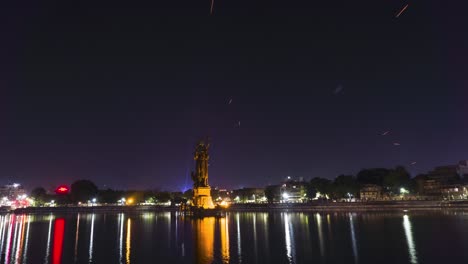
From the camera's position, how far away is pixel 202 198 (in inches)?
3108

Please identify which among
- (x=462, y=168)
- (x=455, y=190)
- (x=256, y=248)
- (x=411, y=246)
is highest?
(x=462, y=168)

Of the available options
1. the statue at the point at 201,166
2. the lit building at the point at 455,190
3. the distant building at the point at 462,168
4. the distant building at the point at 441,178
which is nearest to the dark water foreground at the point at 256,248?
the statue at the point at 201,166

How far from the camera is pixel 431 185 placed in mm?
138375

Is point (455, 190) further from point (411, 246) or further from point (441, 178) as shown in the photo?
point (411, 246)

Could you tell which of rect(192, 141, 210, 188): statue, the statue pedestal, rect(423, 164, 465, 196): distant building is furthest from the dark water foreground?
rect(423, 164, 465, 196): distant building

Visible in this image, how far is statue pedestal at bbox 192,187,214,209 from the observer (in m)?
77.7

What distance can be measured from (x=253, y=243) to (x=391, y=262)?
42.9 feet

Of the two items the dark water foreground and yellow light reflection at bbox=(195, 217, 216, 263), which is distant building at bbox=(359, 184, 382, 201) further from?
yellow light reflection at bbox=(195, 217, 216, 263)

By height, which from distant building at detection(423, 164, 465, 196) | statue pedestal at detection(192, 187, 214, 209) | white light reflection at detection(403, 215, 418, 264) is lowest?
white light reflection at detection(403, 215, 418, 264)

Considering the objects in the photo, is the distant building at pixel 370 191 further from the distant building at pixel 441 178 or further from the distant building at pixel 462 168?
the distant building at pixel 462 168

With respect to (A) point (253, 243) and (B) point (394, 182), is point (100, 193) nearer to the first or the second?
(B) point (394, 182)

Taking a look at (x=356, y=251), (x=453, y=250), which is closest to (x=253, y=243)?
(x=356, y=251)

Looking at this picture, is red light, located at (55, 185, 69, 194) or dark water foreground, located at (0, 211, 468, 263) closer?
dark water foreground, located at (0, 211, 468, 263)

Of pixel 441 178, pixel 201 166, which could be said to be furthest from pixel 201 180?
pixel 441 178
